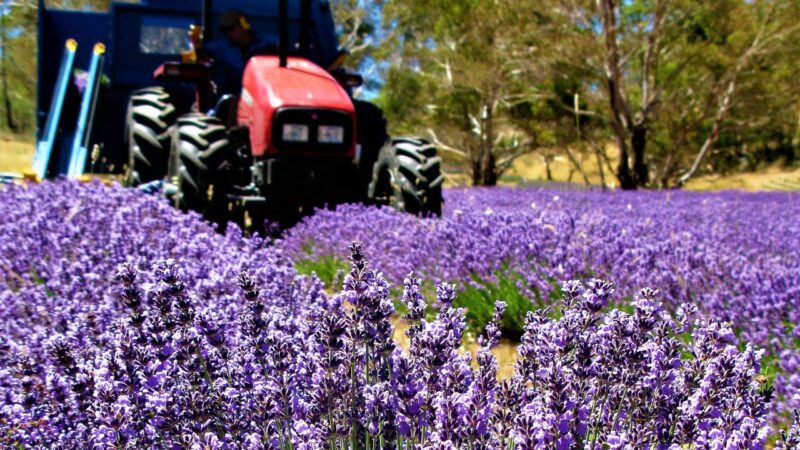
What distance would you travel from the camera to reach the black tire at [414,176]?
20.8ft

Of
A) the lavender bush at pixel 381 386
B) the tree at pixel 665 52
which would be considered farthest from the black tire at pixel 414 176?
the tree at pixel 665 52

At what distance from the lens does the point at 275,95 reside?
573 cm

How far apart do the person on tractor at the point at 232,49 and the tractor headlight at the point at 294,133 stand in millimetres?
1210

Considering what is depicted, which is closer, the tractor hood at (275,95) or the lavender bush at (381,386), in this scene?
the lavender bush at (381,386)

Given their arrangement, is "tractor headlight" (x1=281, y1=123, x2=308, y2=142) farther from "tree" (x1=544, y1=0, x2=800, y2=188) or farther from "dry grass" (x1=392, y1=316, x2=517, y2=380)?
"tree" (x1=544, y1=0, x2=800, y2=188)

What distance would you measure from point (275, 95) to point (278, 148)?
1.40 feet

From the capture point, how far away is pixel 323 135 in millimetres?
5969

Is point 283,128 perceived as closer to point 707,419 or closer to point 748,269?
point 748,269

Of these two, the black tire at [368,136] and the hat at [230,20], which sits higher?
the hat at [230,20]

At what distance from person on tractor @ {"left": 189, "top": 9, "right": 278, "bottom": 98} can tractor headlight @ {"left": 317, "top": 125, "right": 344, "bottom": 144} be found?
1.25 metres

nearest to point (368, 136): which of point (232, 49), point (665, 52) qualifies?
point (232, 49)

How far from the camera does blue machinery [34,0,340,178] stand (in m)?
8.32

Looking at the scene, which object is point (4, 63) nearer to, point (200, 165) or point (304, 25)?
point (304, 25)

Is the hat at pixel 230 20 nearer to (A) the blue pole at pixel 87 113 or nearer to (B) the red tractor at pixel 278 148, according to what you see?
(B) the red tractor at pixel 278 148
